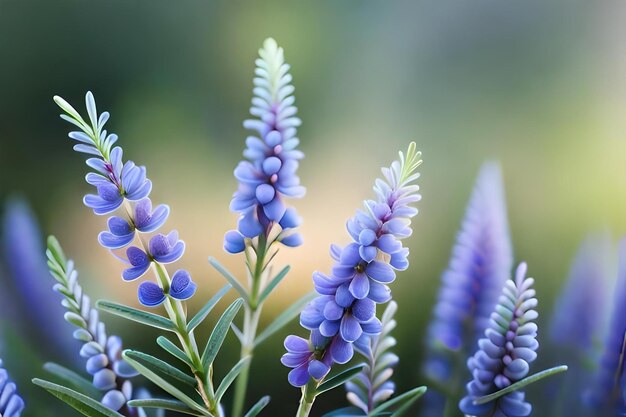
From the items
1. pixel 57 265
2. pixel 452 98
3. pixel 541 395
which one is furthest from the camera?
pixel 452 98

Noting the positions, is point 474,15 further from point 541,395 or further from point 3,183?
point 3,183

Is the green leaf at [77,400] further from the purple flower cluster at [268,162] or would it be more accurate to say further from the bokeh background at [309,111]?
the bokeh background at [309,111]

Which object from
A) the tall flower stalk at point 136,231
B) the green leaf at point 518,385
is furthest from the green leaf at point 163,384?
the green leaf at point 518,385

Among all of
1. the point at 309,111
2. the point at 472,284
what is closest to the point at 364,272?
the point at 472,284

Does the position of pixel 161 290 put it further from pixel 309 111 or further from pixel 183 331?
pixel 309 111

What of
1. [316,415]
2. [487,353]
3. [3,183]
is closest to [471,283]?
[487,353]

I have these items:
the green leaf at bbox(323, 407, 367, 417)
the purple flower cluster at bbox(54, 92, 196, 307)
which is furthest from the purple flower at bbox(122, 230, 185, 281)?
the green leaf at bbox(323, 407, 367, 417)
